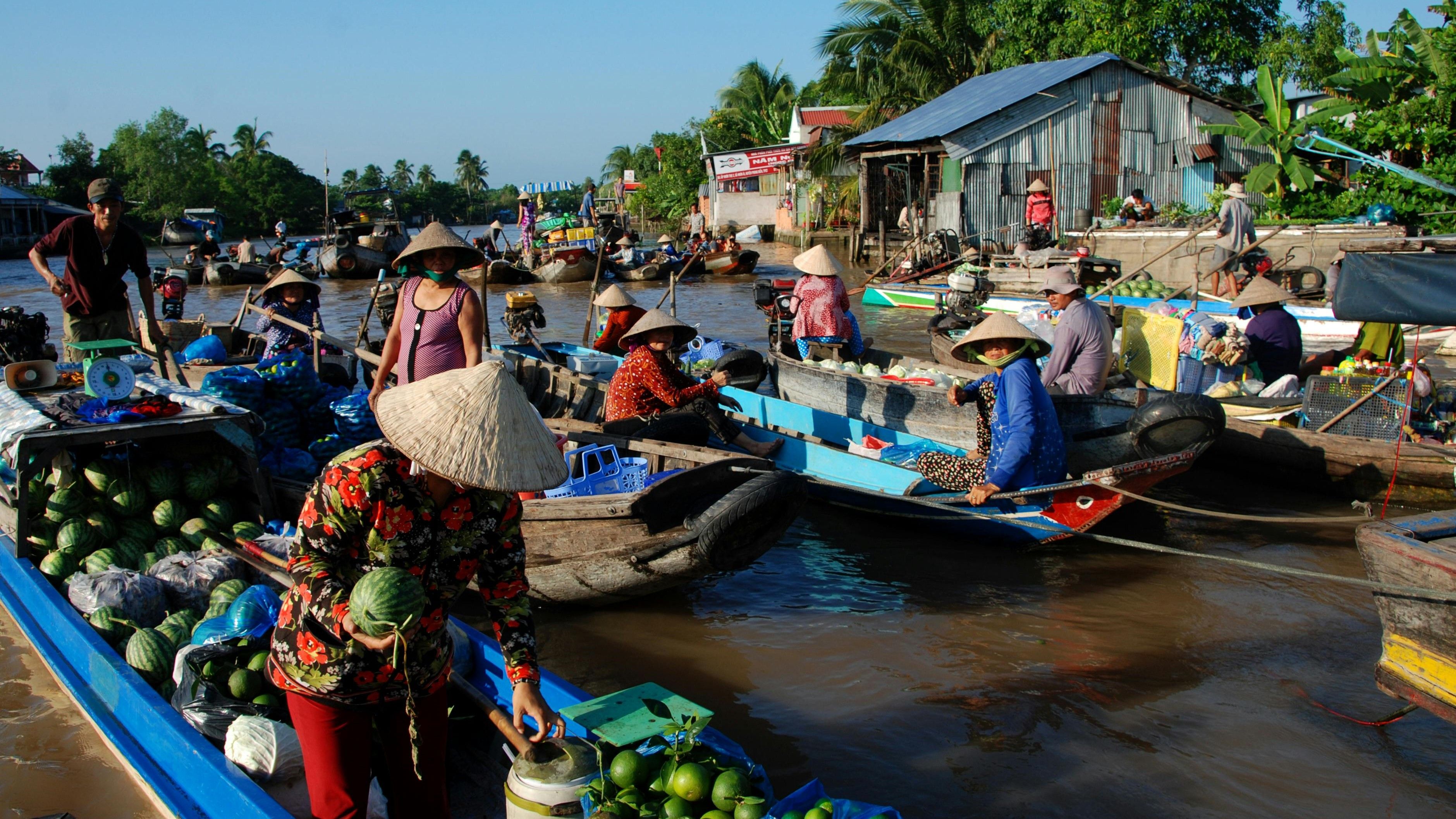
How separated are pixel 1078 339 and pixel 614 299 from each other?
3.73 meters

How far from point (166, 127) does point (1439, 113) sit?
63.8 m

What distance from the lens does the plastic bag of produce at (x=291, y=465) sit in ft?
18.0

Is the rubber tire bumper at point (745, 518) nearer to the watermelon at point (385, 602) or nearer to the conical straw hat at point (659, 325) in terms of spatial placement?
the conical straw hat at point (659, 325)

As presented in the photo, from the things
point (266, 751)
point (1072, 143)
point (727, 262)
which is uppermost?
point (1072, 143)

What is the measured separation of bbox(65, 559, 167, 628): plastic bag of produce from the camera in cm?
401

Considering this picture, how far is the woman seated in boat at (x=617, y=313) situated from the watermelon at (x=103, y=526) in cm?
371

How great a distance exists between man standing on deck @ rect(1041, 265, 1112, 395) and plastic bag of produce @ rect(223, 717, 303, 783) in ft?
17.4

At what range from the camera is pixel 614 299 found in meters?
8.23

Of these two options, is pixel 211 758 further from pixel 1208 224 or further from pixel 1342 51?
pixel 1342 51

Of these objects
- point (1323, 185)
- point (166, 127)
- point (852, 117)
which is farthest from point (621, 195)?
point (166, 127)

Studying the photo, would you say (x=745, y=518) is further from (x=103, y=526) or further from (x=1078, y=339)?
(x=1078, y=339)

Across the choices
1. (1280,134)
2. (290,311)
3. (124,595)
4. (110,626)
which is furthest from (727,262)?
(110,626)

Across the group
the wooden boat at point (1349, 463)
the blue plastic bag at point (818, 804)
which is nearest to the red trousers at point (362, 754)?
the blue plastic bag at point (818, 804)

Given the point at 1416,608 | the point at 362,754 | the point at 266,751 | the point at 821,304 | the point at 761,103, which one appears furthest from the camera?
the point at 761,103
